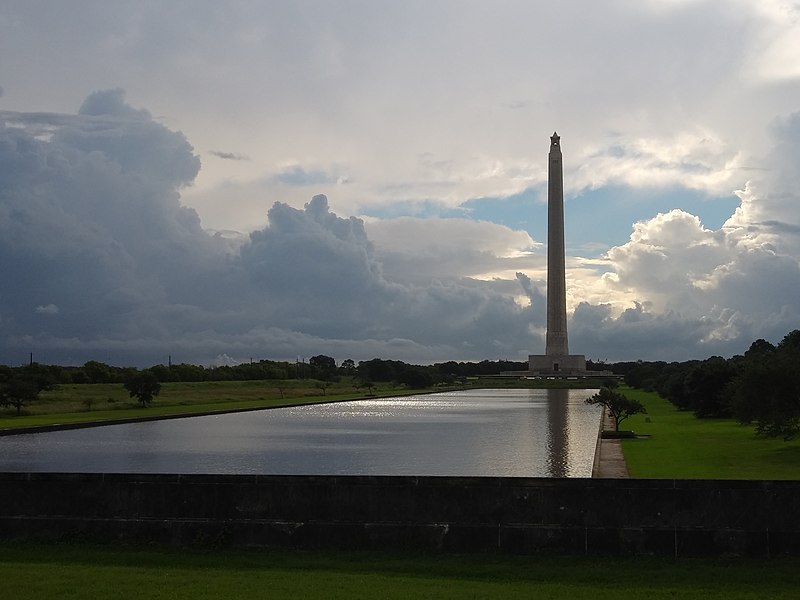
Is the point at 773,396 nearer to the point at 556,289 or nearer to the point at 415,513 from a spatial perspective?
the point at 415,513

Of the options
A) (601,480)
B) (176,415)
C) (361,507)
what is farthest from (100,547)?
(176,415)

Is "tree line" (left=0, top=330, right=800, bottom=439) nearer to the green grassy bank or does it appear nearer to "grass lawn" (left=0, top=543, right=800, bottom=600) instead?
the green grassy bank

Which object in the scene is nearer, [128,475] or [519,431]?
[128,475]

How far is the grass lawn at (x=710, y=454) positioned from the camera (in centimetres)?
1650

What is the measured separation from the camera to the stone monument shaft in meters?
95.1

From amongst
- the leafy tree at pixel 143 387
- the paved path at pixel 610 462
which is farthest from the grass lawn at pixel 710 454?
the leafy tree at pixel 143 387

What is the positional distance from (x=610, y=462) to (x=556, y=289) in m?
80.7

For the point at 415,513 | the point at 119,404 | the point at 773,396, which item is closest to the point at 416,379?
the point at 119,404

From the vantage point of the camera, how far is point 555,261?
315 feet

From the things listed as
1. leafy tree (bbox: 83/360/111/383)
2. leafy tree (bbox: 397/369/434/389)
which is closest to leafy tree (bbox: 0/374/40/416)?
leafy tree (bbox: 83/360/111/383)

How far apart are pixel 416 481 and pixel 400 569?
3.61 feet

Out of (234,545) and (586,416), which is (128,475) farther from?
(586,416)

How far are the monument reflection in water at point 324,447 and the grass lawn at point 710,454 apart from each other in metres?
1.40

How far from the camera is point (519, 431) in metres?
30.0
